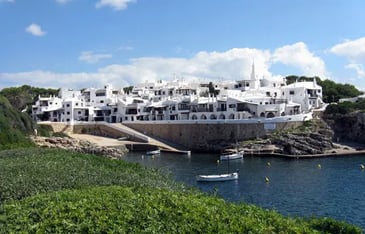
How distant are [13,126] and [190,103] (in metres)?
31.0

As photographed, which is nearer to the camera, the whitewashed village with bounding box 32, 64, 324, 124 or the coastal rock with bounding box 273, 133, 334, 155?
the coastal rock with bounding box 273, 133, 334, 155

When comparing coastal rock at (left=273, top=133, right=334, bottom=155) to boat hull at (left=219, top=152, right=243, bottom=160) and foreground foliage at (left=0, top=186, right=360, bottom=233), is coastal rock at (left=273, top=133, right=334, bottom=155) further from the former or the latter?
foreground foliage at (left=0, top=186, right=360, bottom=233)

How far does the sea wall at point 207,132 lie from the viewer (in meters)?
61.2

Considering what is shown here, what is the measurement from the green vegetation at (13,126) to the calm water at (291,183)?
13.5m

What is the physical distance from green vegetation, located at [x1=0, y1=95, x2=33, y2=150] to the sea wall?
19762mm

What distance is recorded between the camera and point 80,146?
57.8 meters

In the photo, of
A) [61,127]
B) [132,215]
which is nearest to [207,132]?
[61,127]

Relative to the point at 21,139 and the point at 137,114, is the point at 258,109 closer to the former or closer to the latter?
the point at 137,114

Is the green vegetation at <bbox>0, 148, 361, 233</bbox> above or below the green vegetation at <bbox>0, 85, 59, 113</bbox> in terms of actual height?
below

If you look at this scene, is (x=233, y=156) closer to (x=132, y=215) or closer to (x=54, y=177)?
(x=54, y=177)

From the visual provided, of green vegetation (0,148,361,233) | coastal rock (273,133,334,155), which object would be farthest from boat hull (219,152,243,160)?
green vegetation (0,148,361,233)

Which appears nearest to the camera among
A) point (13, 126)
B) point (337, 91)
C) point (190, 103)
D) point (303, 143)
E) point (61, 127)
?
point (13, 126)

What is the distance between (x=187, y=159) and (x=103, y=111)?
34.5m

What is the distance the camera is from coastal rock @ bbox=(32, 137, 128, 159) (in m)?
54.7
